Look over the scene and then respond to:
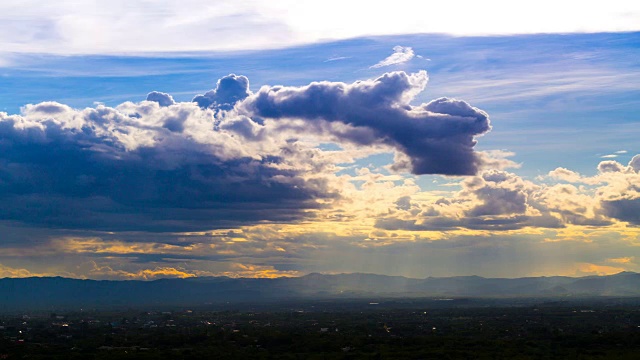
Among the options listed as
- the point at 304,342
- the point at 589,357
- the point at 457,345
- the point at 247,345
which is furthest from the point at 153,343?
the point at 589,357

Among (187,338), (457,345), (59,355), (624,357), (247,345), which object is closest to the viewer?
(624,357)

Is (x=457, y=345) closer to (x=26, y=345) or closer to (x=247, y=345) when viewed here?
(x=247, y=345)

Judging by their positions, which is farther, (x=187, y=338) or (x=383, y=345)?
(x=187, y=338)

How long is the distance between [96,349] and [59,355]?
15.9m

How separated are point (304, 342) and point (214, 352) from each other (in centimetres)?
2421

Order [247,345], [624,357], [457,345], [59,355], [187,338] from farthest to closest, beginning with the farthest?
1. [187,338]
2. [247,345]
3. [457,345]
4. [59,355]
5. [624,357]

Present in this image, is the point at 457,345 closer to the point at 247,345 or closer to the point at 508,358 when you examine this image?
the point at 508,358

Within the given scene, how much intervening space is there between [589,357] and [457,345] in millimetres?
31367

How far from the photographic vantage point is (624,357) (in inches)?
5861

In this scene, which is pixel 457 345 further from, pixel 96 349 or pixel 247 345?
pixel 96 349

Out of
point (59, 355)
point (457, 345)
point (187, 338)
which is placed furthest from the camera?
point (187, 338)

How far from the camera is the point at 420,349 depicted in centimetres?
16850

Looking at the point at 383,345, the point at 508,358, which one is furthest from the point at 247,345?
the point at 508,358

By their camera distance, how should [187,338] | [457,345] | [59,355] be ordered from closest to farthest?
[59,355] < [457,345] < [187,338]
